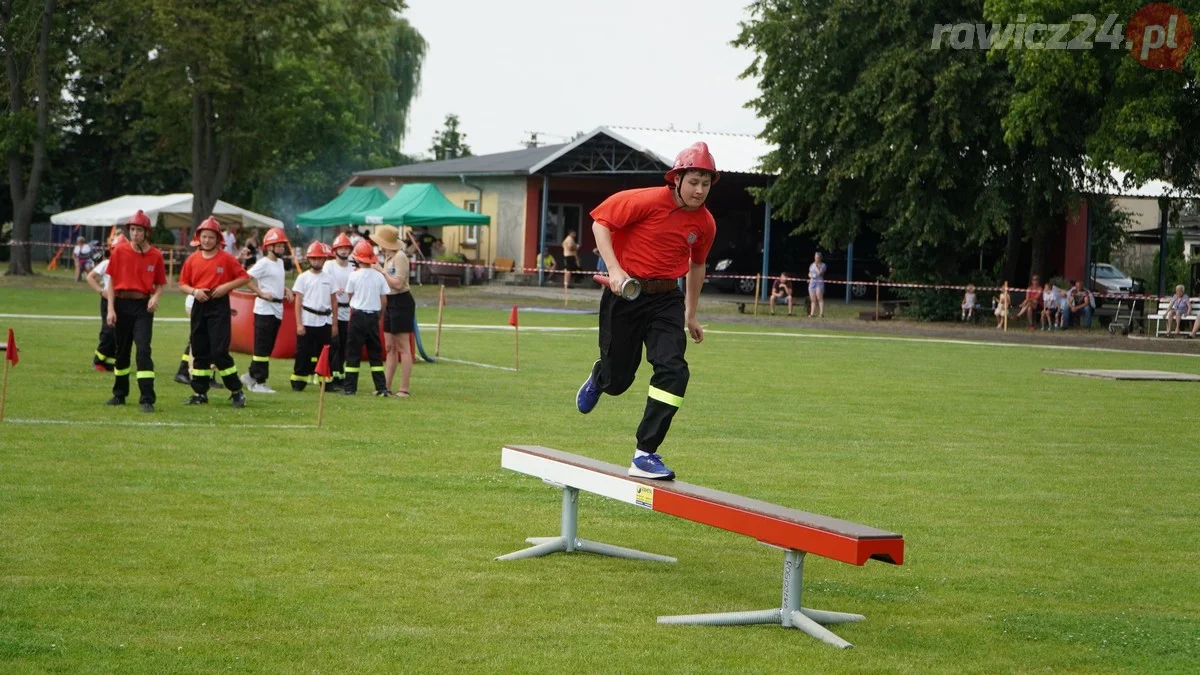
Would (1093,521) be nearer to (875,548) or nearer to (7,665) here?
(875,548)

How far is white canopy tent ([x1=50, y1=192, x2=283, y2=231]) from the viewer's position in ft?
191

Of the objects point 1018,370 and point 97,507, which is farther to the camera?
point 1018,370

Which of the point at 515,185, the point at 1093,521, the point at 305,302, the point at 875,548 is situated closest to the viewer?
the point at 875,548

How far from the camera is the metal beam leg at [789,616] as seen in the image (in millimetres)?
7242

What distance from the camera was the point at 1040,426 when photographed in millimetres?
16812

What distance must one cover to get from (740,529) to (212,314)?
952 cm

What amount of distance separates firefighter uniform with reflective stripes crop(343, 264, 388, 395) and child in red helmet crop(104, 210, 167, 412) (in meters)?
2.90

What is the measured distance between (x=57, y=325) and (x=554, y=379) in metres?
11.6

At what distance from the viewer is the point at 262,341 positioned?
17.8 m

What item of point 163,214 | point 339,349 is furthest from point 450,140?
point 339,349

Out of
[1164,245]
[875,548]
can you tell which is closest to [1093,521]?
[875,548]

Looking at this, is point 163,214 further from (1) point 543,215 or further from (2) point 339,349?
(2) point 339,349

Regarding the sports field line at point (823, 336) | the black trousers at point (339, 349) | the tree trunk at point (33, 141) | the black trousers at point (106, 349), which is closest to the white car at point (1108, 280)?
the sports field line at point (823, 336)

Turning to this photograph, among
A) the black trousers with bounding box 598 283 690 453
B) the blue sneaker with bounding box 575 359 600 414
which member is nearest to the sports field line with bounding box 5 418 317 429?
the blue sneaker with bounding box 575 359 600 414
